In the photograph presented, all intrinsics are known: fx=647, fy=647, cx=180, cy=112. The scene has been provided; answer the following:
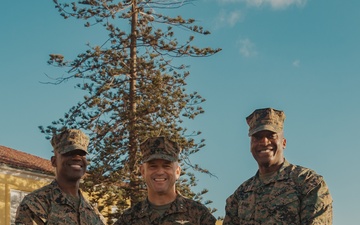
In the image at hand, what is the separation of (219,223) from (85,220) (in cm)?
1468

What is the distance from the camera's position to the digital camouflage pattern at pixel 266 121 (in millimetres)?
5590

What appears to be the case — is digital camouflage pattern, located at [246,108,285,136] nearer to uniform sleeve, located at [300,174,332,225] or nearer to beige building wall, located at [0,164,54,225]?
uniform sleeve, located at [300,174,332,225]

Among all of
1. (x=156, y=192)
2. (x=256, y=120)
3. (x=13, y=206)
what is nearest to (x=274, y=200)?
(x=256, y=120)

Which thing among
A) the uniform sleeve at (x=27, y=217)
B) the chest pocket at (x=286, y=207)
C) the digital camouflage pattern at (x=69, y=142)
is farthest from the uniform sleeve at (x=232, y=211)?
the uniform sleeve at (x=27, y=217)

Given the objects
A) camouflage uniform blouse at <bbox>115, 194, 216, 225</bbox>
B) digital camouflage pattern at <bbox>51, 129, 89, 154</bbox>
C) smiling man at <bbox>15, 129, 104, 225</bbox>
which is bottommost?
camouflage uniform blouse at <bbox>115, 194, 216, 225</bbox>

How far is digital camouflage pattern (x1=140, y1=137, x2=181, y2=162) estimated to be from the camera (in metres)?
6.02

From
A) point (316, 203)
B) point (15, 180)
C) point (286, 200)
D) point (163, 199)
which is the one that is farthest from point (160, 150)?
point (15, 180)

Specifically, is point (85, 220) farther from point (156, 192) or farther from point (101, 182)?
point (101, 182)

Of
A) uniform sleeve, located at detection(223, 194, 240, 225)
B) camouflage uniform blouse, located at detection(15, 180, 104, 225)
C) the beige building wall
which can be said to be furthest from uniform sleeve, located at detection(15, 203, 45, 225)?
the beige building wall

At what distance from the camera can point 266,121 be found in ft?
18.5

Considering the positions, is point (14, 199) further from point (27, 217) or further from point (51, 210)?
point (27, 217)

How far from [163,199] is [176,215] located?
189 mm

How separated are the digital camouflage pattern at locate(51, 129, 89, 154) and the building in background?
19432mm

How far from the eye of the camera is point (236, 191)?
19.4ft
